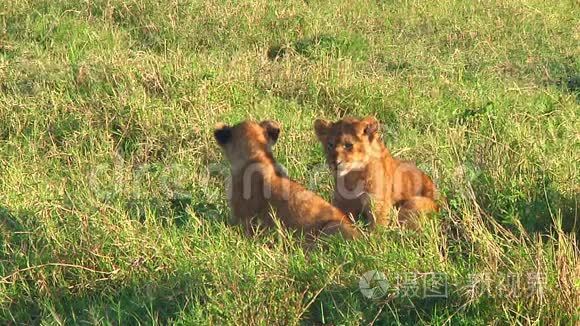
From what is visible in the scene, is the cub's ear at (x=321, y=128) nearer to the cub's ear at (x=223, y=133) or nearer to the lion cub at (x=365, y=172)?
the lion cub at (x=365, y=172)

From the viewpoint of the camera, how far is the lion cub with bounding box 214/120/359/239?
5.72 m

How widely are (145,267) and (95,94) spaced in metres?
3.67

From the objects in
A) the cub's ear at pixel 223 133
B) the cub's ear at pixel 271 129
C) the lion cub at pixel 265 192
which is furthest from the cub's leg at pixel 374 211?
the cub's ear at pixel 223 133

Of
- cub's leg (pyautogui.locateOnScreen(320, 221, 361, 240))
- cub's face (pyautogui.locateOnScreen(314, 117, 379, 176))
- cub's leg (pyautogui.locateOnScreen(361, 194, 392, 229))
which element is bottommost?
cub's leg (pyautogui.locateOnScreen(361, 194, 392, 229))

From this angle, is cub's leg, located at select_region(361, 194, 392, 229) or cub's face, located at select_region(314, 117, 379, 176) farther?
cub's face, located at select_region(314, 117, 379, 176)

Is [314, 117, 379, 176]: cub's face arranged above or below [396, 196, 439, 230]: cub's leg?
above

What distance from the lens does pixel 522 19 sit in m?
12.0

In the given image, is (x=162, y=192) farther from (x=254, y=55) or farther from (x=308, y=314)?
(x=254, y=55)

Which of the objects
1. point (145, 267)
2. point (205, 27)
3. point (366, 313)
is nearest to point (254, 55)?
point (205, 27)

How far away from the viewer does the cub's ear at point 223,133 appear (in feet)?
20.6

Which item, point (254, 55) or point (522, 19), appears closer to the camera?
point (254, 55)

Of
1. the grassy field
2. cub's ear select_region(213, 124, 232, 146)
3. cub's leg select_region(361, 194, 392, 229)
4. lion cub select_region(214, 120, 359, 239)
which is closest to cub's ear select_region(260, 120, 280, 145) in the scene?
lion cub select_region(214, 120, 359, 239)

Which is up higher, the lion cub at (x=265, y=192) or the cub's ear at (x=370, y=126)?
the cub's ear at (x=370, y=126)

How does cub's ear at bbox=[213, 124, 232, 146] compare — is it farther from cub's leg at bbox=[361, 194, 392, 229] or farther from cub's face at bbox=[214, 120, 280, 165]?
cub's leg at bbox=[361, 194, 392, 229]
